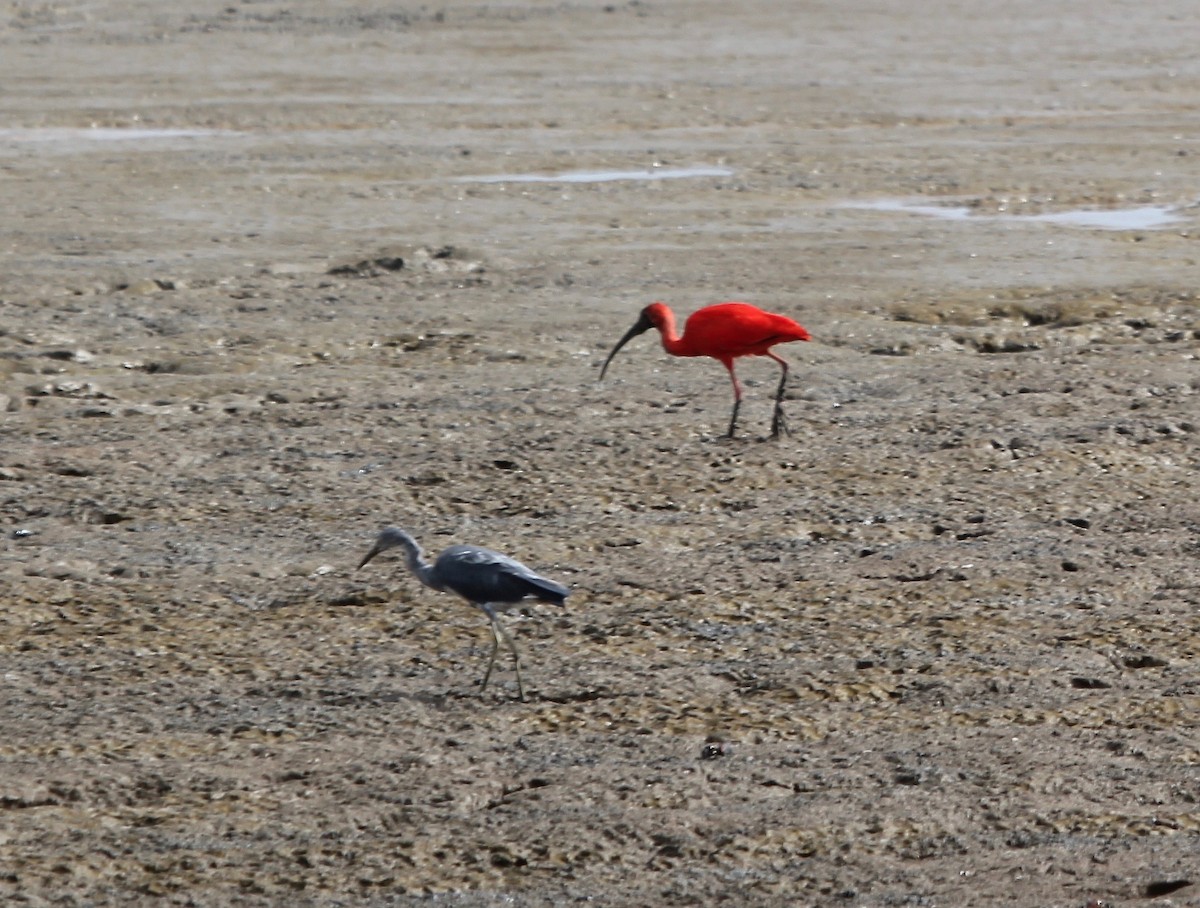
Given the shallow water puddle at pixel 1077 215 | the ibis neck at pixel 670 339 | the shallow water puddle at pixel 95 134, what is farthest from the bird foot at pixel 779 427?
the shallow water puddle at pixel 95 134

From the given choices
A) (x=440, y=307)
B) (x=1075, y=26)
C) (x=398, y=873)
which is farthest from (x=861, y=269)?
(x=1075, y=26)

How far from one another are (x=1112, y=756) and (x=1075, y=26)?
2615 cm

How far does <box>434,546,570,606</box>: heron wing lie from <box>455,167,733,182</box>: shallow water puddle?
11451 mm

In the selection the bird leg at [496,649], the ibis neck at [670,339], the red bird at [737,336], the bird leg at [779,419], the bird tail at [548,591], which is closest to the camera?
the bird tail at [548,591]

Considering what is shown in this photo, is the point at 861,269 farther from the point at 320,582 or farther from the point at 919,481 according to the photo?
the point at 320,582

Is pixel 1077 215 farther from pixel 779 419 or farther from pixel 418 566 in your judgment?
pixel 418 566

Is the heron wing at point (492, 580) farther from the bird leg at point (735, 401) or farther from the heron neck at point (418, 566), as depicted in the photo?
the bird leg at point (735, 401)

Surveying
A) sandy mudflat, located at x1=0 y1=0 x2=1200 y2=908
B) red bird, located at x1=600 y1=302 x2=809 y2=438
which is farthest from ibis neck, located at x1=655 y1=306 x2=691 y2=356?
sandy mudflat, located at x1=0 y1=0 x2=1200 y2=908

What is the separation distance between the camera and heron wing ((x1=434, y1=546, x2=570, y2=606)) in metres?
6.08

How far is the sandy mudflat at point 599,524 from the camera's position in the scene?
5406mm

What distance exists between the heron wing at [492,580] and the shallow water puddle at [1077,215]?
1023 centimetres

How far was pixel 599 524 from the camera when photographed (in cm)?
824

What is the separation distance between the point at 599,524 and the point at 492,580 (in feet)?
7.05

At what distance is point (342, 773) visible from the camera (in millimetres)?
5746
